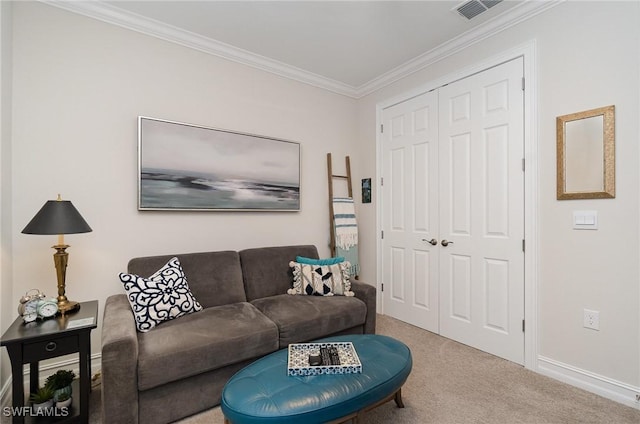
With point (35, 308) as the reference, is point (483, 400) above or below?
below

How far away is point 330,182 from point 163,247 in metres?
1.95

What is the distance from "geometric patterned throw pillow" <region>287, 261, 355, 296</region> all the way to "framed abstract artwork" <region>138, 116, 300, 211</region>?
0.82 meters

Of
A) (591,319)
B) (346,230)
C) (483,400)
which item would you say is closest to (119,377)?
(483,400)

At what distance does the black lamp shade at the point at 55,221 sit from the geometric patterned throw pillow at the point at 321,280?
1.64 m

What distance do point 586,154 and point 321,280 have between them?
7.16ft

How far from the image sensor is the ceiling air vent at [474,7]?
2.27 m

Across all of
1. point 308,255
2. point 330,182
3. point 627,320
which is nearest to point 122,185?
point 308,255

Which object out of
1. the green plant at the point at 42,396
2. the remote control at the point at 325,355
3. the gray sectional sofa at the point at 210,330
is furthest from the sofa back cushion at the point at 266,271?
the green plant at the point at 42,396

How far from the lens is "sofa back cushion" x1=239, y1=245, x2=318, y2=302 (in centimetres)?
268

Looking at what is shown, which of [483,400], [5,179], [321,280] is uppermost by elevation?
[5,179]

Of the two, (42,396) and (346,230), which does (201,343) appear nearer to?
(42,396)

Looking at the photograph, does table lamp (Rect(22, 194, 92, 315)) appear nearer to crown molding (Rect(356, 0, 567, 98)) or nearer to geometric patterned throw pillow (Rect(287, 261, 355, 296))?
geometric patterned throw pillow (Rect(287, 261, 355, 296))

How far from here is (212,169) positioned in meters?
2.80

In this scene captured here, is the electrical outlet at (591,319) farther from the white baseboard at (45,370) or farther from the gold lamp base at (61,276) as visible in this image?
the white baseboard at (45,370)
